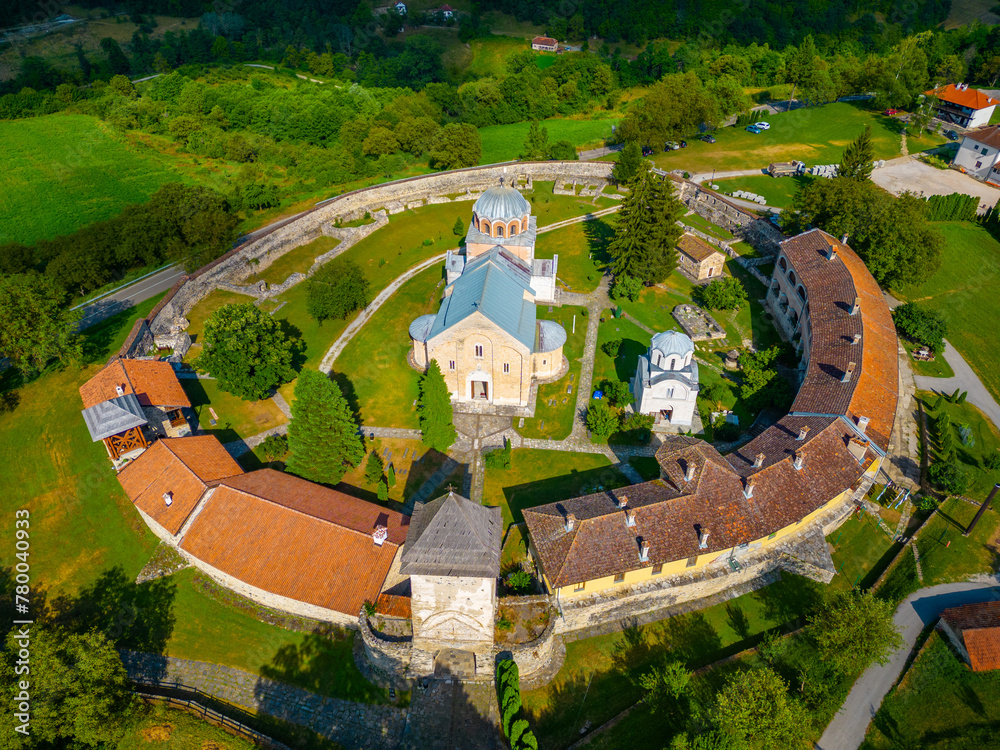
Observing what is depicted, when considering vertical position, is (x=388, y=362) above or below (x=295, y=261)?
below

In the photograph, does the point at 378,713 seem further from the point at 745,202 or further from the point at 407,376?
the point at 745,202

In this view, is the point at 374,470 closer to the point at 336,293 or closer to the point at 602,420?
the point at 602,420

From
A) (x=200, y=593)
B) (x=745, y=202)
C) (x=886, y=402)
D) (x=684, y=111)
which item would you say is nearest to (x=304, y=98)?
(x=684, y=111)

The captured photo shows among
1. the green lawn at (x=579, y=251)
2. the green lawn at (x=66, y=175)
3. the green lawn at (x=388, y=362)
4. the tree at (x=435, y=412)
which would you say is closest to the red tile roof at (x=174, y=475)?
the green lawn at (x=388, y=362)

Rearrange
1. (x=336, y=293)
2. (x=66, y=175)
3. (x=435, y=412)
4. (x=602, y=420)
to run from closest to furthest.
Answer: (x=435, y=412), (x=602, y=420), (x=336, y=293), (x=66, y=175)

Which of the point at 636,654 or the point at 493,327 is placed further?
the point at 493,327

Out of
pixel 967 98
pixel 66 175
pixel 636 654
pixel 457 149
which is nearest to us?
pixel 636 654

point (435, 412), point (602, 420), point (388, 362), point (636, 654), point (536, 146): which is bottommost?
point (636, 654)

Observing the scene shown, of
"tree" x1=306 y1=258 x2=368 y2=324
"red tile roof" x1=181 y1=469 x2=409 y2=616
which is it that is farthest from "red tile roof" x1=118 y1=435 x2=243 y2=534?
"tree" x1=306 y1=258 x2=368 y2=324

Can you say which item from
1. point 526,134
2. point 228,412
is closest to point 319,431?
point 228,412
